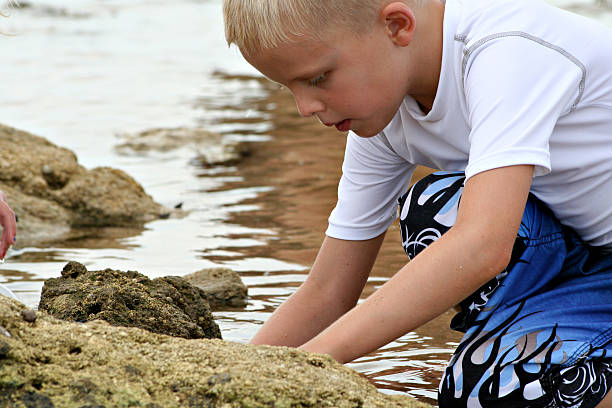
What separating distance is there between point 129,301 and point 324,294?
60cm

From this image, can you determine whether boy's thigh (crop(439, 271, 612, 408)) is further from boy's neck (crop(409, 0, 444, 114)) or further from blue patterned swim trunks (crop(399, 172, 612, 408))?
boy's neck (crop(409, 0, 444, 114))

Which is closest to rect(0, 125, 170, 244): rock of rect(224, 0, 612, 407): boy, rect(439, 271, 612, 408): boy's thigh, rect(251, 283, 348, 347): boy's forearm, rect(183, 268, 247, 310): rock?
rect(183, 268, 247, 310): rock

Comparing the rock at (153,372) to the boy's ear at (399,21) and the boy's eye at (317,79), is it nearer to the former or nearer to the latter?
the boy's eye at (317,79)

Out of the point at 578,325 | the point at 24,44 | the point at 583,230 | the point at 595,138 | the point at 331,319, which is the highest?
the point at 595,138

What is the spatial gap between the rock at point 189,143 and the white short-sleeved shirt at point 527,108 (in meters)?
4.14

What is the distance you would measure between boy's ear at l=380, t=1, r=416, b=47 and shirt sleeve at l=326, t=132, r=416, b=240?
557mm

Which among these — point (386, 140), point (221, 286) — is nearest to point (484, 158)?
point (386, 140)

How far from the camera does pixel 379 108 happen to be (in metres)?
2.20

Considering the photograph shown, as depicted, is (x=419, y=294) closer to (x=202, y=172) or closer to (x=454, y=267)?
(x=454, y=267)

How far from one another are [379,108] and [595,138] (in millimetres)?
548

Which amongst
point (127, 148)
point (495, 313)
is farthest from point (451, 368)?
point (127, 148)

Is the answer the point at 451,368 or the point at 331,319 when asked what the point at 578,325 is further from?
the point at 331,319

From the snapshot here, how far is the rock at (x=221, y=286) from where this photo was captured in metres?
3.54

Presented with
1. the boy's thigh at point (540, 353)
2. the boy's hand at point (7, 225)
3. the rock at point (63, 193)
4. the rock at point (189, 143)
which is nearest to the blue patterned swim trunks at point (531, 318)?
→ the boy's thigh at point (540, 353)
